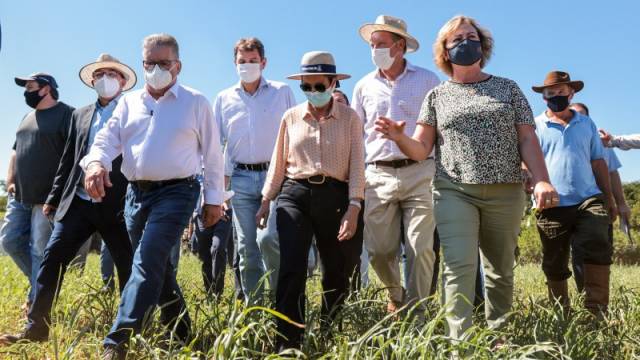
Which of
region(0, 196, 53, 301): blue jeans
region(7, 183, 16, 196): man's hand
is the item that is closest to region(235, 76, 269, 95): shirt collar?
region(0, 196, 53, 301): blue jeans

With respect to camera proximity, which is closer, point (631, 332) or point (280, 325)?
point (280, 325)

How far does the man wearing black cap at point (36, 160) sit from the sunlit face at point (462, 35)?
12.5 ft

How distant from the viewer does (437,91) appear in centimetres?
396

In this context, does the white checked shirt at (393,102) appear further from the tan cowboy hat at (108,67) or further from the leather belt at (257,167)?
the tan cowboy hat at (108,67)

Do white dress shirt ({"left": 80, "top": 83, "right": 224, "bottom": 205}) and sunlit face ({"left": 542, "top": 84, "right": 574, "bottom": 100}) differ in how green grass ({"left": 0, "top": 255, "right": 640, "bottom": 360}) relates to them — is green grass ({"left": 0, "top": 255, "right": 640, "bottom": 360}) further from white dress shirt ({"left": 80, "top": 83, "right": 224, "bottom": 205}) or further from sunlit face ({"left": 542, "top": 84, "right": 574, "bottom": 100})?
sunlit face ({"left": 542, "top": 84, "right": 574, "bottom": 100})

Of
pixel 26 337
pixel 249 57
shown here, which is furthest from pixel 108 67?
pixel 26 337

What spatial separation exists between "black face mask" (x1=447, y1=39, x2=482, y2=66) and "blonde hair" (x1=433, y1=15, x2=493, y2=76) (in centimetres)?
14

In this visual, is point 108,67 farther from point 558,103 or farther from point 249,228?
point 558,103

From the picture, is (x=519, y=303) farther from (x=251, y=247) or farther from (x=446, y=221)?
(x=251, y=247)

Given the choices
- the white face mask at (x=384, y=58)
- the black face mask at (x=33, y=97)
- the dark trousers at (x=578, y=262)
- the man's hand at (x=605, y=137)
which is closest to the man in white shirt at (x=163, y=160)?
the white face mask at (x=384, y=58)

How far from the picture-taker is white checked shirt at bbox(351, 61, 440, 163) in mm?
4734

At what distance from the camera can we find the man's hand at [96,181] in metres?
3.74

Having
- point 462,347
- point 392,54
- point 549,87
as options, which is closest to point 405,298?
point 462,347

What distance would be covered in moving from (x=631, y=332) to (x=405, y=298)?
1636mm
